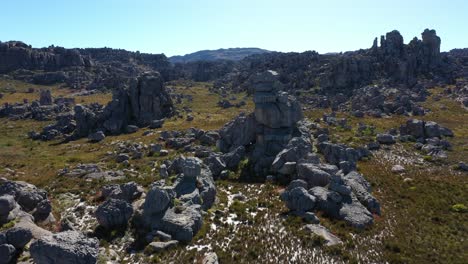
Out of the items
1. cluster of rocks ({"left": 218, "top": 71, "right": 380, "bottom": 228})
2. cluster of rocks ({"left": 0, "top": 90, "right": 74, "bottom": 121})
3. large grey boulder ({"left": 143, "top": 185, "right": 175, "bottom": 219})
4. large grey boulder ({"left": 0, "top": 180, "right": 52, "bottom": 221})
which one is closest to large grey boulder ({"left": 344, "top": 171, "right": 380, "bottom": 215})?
cluster of rocks ({"left": 218, "top": 71, "right": 380, "bottom": 228})

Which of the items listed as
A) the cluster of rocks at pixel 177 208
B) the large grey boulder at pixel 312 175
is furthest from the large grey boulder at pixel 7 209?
the large grey boulder at pixel 312 175

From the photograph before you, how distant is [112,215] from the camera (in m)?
41.3

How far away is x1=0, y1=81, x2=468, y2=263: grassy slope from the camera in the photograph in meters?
37.0

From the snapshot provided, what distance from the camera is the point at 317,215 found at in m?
44.7

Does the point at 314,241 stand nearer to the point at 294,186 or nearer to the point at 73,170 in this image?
the point at 294,186

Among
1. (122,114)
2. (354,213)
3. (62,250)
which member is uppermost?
(62,250)

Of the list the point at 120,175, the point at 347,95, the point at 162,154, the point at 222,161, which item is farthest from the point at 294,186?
the point at 347,95

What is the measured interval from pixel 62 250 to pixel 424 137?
250ft

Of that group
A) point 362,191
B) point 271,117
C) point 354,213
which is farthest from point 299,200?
point 271,117

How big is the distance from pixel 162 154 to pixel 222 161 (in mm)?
17535

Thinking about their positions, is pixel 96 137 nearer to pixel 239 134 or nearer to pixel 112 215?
pixel 239 134

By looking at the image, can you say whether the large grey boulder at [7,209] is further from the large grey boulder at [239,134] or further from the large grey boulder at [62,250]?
the large grey boulder at [239,134]

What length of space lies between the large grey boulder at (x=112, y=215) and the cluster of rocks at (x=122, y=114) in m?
59.0

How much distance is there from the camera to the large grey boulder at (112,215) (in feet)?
135
